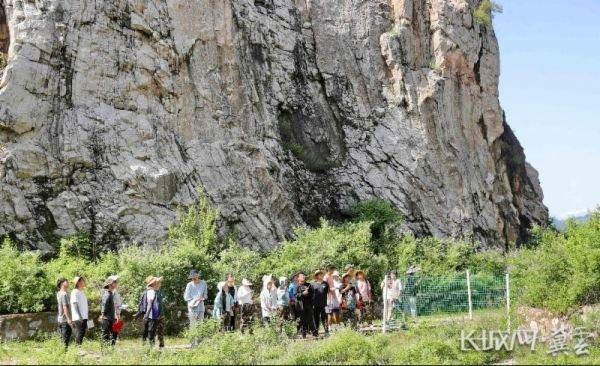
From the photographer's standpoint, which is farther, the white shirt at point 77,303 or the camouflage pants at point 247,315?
the camouflage pants at point 247,315

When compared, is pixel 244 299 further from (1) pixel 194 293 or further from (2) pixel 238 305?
(1) pixel 194 293

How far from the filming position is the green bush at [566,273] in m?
16.3

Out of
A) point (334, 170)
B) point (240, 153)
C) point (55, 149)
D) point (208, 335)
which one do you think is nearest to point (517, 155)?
point (334, 170)

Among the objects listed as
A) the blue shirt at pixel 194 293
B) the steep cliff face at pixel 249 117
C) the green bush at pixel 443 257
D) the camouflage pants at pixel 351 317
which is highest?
the steep cliff face at pixel 249 117

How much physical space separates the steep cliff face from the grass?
10848 millimetres

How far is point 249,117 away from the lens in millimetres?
29125

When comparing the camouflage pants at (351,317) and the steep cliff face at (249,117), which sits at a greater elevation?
the steep cliff face at (249,117)

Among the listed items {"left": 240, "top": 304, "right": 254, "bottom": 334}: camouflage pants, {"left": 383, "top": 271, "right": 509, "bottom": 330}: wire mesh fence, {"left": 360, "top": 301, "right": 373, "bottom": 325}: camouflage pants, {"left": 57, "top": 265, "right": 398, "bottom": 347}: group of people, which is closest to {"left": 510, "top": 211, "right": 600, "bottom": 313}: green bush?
{"left": 383, "top": 271, "right": 509, "bottom": 330}: wire mesh fence

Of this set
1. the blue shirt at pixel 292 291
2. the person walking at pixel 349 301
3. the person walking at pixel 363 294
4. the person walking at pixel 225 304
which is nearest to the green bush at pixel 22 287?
the person walking at pixel 225 304

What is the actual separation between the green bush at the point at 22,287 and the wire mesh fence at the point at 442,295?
28.5ft

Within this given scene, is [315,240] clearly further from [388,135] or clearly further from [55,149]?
[388,135]

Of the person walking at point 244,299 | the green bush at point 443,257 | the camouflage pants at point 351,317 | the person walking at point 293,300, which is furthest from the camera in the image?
the green bush at point 443,257

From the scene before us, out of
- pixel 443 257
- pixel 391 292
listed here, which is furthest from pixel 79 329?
pixel 443 257

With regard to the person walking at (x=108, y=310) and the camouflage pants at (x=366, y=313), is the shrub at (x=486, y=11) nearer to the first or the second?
the camouflage pants at (x=366, y=313)
